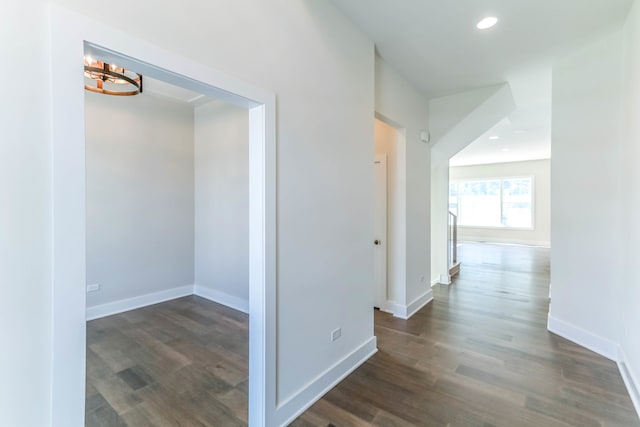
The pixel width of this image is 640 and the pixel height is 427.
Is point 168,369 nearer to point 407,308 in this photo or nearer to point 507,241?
point 407,308

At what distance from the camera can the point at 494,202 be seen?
11.8m

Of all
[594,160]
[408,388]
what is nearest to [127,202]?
[408,388]

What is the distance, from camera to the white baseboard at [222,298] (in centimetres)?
419

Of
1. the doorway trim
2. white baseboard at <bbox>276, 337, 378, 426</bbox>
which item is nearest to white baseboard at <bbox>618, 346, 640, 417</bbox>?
white baseboard at <bbox>276, 337, 378, 426</bbox>

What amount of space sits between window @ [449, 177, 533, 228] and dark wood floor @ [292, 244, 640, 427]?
824cm

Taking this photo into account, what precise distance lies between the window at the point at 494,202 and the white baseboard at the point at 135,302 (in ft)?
36.8

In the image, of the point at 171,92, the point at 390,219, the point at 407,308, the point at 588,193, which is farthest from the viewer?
the point at 171,92

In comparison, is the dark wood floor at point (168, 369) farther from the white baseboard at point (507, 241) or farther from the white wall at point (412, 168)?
the white baseboard at point (507, 241)

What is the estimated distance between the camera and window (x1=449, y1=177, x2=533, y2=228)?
1109cm

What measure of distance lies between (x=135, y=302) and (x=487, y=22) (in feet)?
17.1

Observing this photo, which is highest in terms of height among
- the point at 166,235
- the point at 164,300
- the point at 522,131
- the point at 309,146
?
the point at 522,131

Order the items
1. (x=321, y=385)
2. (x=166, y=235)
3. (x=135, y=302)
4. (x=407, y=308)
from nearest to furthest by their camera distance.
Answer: (x=321, y=385) < (x=407, y=308) < (x=135, y=302) < (x=166, y=235)

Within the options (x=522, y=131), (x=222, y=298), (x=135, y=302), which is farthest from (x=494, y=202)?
(x=135, y=302)

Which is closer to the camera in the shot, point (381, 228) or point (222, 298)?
point (381, 228)
